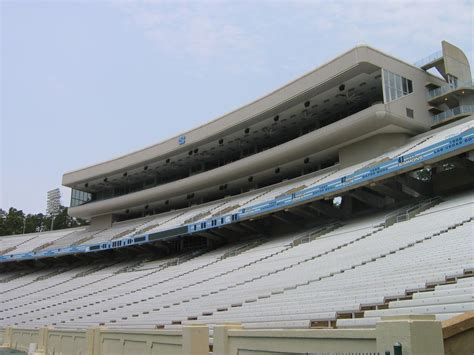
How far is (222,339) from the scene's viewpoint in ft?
25.7

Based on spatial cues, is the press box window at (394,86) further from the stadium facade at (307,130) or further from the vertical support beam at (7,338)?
the vertical support beam at (7,338)

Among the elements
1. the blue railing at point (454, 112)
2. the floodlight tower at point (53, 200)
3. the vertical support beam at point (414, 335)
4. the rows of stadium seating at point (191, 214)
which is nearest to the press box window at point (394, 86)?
the blue railing at point (454, 112)

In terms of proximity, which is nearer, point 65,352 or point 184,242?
point 65,352

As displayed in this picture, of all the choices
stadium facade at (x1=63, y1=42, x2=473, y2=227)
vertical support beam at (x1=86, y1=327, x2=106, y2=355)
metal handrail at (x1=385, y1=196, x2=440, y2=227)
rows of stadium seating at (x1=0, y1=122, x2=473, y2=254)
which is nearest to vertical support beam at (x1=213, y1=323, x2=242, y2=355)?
vertical support beam at (x1=86, y1=327, x2=106, y2=355)

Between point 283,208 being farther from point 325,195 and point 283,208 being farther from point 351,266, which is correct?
point 351,266

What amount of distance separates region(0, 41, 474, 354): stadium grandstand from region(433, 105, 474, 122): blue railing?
0.07 m

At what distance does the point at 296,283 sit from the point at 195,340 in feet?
22.1

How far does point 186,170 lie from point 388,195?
68.2 ft

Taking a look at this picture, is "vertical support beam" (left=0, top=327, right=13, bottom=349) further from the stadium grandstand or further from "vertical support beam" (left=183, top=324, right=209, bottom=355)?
"vertical support beam" (left=183, top=324, right=209, bottom=355)

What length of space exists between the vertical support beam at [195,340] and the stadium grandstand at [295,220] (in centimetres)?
197

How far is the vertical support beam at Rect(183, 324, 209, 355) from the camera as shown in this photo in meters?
8.25

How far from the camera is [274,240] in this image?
2505 cm

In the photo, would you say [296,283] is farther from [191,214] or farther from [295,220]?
[191,214]

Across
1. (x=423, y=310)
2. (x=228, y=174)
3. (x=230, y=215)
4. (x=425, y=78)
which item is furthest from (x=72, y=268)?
(x=423, y=310)
